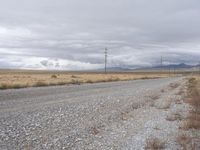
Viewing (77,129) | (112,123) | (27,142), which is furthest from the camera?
(112,123)

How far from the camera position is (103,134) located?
38.2ft

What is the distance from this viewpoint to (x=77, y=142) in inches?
409

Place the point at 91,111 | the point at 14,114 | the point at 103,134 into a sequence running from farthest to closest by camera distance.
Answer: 1. the point at 91,111
2. the point at 14,114
3. the point at 103,134

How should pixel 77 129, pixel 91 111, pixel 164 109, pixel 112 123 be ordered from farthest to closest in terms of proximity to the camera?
pixel 164 109
pixel 91 111
pixel 112 123
pixel 77 129

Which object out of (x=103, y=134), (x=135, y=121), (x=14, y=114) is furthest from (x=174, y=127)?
(x=14, y=114)

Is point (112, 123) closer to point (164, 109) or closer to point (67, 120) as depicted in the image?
point (67, 120)

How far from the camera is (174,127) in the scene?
1320 cm

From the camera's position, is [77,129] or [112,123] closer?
[77,129]

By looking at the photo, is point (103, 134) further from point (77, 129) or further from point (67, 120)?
point (67, 120)

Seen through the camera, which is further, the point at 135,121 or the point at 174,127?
the point at 135,121

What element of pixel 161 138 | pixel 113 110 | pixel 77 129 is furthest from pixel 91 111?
pixel 161 138

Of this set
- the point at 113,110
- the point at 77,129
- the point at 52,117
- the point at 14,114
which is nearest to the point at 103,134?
the point at 77,129

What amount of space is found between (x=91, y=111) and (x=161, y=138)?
23.1 ft

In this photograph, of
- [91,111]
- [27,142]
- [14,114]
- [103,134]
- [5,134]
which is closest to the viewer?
[27,142]
